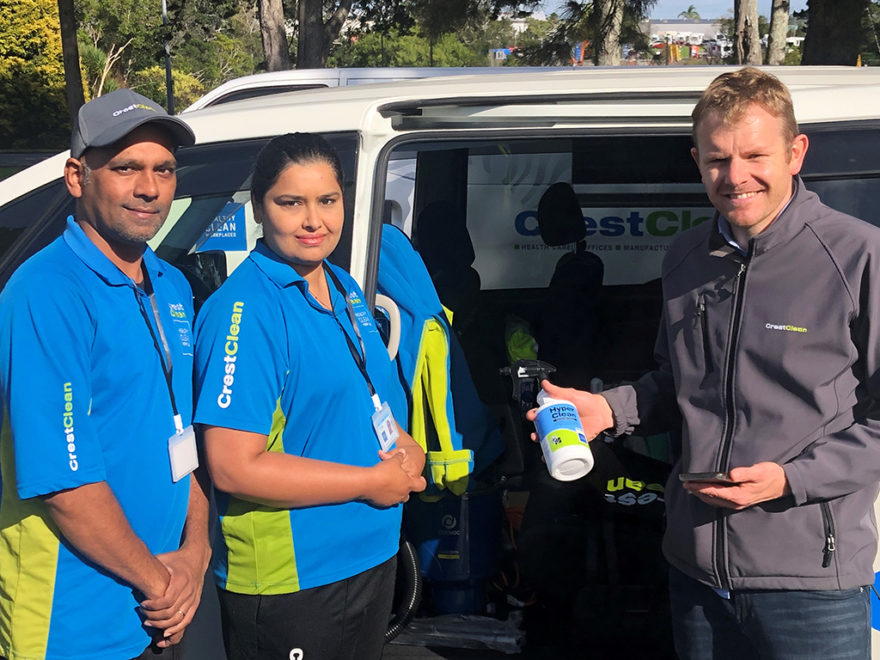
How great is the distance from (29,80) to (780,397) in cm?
4006

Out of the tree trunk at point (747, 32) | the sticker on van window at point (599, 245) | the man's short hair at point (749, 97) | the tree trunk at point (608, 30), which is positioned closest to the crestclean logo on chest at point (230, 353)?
the man's short hair at point (749, 97)

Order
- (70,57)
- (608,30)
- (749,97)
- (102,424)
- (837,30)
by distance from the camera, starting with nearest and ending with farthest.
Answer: (102,424), (749,97), (837,30), (70,57), (608,30)

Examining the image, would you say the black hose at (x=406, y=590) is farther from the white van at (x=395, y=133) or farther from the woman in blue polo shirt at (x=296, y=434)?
the white van at (x=395, y=133)

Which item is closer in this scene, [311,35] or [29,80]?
[311,35]

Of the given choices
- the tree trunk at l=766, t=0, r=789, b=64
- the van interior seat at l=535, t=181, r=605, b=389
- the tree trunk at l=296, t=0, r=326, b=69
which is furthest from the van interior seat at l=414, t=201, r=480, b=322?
the tree trunk at l=296, t=0, r=326, b=69

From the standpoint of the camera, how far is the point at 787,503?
1.85 meters

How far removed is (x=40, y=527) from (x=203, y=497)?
38 centimetres

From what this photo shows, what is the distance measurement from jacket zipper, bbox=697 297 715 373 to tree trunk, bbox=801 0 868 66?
382 inches

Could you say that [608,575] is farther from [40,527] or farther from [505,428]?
[40,527]

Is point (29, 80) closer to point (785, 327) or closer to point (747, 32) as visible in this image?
point (747, 32)

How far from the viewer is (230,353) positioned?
188 cm

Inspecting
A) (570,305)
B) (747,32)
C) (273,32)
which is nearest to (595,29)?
(747,32)

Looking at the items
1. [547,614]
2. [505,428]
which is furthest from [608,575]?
[505,428]

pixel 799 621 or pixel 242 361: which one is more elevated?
pixel 242 361
